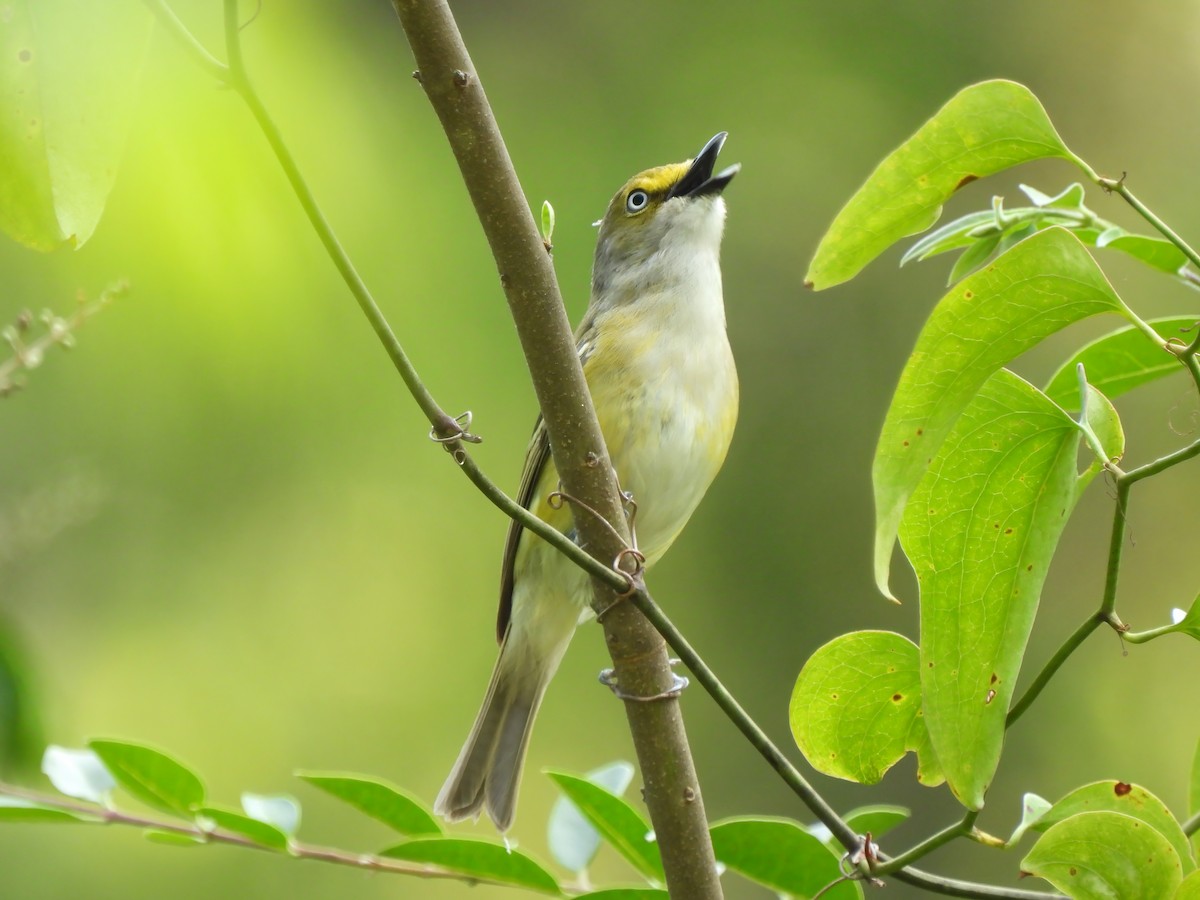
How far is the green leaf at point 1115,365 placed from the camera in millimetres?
1765

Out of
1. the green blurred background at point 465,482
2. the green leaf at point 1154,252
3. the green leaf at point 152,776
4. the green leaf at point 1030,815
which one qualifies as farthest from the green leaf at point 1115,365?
the green blurred background at point 465,482

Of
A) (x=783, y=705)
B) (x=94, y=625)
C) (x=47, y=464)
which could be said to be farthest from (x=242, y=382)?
(x=783, y=705)

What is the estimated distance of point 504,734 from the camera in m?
3.64

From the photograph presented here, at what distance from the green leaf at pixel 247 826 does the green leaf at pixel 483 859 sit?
0.15 m

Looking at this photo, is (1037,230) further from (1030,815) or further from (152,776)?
(152,776)

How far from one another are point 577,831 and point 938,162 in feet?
3.99

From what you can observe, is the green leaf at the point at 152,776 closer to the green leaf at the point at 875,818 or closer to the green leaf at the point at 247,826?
the green leaf at the point at 247,826

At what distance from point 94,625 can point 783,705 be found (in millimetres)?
3645

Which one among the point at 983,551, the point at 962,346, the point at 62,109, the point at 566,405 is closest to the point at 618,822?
the point at 566,405

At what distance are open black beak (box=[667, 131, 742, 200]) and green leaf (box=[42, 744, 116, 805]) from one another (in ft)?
7.68

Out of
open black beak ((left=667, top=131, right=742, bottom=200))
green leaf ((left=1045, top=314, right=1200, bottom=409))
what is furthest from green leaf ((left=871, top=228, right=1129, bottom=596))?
open black beak ((left=667, top=131, right=742, bottom=200))

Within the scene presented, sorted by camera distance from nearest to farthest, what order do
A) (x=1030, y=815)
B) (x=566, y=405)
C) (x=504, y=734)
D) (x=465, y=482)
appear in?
(x=1030, y=815), (x=566, y=405), (x=504, y=734), (x=465, y=482)

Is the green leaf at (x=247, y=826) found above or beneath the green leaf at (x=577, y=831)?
above

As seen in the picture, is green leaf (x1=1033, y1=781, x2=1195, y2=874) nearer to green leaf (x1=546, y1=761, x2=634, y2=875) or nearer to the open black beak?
green leaf (x1=546, y1=761, x2=634, y2=875)
